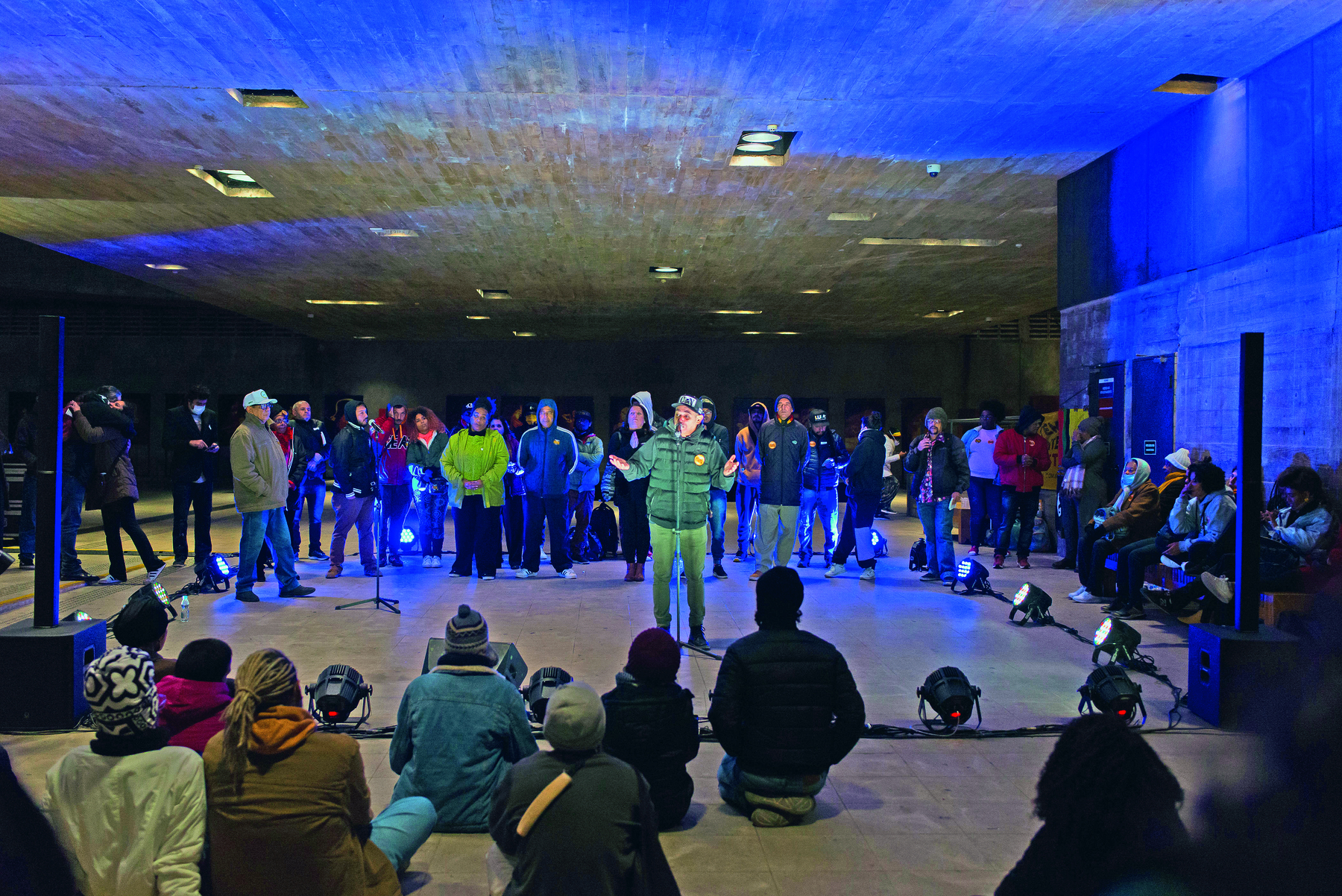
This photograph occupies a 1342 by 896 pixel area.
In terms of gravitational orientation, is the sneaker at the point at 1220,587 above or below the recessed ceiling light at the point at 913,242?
below

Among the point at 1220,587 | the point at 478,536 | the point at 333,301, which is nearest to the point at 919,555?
the point at 1220,587

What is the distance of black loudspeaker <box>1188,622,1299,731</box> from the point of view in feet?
15.5

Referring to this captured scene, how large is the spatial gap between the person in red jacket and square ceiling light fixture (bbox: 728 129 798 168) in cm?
409

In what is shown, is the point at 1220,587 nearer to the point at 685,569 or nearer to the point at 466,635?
A: the point at 685,569

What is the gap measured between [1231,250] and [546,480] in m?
6.65

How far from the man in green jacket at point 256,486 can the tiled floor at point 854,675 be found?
0.97 ft

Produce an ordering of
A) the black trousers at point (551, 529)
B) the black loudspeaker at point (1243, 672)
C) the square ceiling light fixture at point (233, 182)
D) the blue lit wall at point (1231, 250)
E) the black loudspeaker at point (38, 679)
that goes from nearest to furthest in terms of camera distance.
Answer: the black loudspeaker at point (38, 679) < the black loudspeaker at point (1243, 672) < the blue lit wall at point (1231, 250) < the black trousers at point (551, 529) < the square ceiling light fixture at point (233, 182)

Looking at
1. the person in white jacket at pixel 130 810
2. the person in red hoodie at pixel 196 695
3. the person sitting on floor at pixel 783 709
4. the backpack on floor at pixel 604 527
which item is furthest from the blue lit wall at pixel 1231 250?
the person in white jacket at pixel 130 810

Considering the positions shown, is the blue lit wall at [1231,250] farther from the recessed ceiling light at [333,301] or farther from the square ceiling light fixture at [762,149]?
the recessed ceiling light at [333,301]

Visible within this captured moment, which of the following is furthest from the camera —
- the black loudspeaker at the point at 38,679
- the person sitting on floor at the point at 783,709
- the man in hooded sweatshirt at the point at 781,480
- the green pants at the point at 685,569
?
the man in hooded sweatshirt at the point at 781,480

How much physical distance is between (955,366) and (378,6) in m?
23.0

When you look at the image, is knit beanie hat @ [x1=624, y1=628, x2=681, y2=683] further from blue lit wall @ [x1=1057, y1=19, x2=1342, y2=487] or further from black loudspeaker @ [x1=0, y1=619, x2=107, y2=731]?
blue lit wall @ [x1=1057, y1=19, x2=1342, y2=487]

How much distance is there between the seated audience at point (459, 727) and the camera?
10.8 ft

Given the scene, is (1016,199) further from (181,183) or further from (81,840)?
(81,840)
